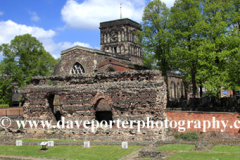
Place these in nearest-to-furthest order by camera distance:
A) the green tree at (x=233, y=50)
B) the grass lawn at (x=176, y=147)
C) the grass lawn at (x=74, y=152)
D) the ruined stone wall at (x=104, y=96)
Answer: the grass lawn at (x=74, y=152), the grass lawn at (x=176, y=147), the ruined stone wall at (x=104, y=96), the green tree at (x=233, y=50)

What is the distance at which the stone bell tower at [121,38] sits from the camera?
55344 millimetres

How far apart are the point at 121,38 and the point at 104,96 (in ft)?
123

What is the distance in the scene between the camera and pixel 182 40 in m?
28.3

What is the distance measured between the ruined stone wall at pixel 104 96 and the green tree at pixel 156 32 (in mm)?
11279

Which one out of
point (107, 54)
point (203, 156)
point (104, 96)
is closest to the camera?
point (203, 156)

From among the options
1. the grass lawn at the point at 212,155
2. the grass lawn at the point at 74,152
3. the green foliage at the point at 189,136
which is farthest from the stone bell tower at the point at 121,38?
the grass lawn at the point at 212,155

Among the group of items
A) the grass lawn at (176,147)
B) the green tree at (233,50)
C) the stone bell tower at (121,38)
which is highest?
the stone bell tower at (121,38)

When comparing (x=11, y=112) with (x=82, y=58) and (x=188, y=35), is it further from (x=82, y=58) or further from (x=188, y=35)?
(x=188, y=35)

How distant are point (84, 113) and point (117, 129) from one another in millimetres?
2936

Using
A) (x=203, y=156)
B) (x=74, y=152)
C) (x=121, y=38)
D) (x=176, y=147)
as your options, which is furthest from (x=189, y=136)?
(x=121, y=38)

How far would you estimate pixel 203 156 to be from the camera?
40.7 ft

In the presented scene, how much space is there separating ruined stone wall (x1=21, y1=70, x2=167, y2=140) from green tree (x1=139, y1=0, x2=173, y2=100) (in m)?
11.3

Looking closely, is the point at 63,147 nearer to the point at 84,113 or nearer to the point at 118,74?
the point at 84,113

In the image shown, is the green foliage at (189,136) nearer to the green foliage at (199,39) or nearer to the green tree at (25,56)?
the green foliage at (199,39)
